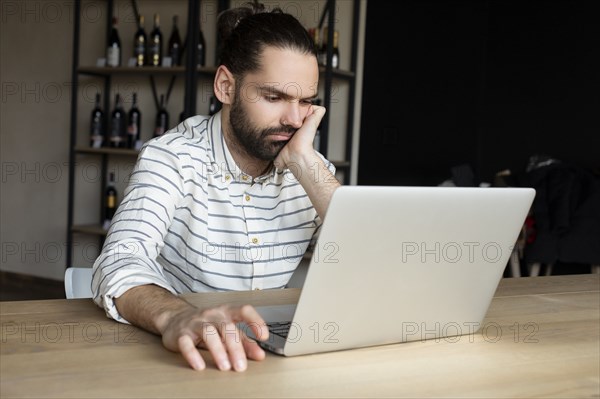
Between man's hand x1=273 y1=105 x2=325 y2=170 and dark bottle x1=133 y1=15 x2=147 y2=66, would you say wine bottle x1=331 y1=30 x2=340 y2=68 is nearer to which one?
dark bottle x1=133 y1=15 x2=147 y2=66

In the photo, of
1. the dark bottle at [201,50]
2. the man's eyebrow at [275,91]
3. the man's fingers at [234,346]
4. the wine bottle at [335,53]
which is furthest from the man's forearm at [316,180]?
the dark bottle at [201,50]

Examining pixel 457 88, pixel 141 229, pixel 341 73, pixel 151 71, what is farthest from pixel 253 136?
pixel 151 71

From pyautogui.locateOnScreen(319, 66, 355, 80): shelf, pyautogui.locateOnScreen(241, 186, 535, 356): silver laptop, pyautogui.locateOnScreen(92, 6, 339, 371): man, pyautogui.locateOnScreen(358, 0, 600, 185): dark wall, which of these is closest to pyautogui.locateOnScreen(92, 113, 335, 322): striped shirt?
pyautogui.locateOnScreen(92, 6, 339, 371): man

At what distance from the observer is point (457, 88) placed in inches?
162

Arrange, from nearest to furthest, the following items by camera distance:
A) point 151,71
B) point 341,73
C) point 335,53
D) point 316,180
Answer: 1. point 316,180
2. point 341,73
3. point 335,53
4. point 151,71

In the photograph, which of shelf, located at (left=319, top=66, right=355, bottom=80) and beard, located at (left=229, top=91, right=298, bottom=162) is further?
shelf, located at (left=319, top=66, right=355, bottom=80)

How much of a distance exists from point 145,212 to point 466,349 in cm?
63

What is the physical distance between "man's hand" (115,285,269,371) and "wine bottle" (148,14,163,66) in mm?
3504

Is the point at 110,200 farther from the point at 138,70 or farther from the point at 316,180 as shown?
the point at 316,180

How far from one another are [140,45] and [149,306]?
142 inches

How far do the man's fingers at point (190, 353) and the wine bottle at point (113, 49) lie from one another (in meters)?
3.78

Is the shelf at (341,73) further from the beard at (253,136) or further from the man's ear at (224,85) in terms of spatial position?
the beard at (253,136)

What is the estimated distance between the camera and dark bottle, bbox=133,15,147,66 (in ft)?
14.5

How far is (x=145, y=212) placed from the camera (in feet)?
4.61
